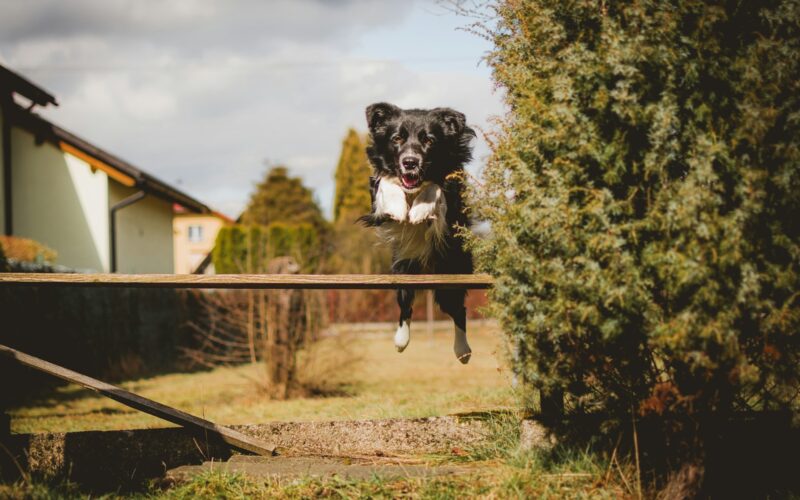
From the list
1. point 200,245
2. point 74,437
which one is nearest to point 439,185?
point 74,437

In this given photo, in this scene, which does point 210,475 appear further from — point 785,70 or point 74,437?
point 785,70

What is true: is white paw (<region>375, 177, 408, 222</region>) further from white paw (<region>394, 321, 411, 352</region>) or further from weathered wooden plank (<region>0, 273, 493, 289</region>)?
weathered wooden plank (<region>0, 273, 493, 289</region>)

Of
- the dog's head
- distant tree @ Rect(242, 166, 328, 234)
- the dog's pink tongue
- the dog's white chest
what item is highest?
distant tree @ Rect(242, 166, 328, 234)

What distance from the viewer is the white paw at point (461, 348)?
4546 millimetres

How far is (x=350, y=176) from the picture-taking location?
36938 millimetres

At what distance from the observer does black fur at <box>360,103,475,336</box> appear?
4.60 m

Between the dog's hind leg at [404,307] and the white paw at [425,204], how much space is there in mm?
434

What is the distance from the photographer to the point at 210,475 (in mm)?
3170

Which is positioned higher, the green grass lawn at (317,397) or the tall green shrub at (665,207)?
the tall green shrub at (665,207)

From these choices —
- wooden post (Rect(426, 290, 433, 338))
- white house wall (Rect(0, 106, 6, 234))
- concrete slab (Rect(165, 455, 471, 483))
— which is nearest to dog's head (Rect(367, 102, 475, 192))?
concrete slab (Rect(165, 455, 471, 483))

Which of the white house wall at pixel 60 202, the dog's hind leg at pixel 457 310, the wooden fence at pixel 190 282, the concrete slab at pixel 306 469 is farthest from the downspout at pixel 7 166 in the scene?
the concrete slab at pixel 306 469

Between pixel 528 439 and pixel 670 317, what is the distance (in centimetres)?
111

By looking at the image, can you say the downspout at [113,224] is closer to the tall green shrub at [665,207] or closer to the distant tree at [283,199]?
the tall green shrub at [665,207]

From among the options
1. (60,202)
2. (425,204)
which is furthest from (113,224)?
(425,204)
